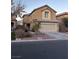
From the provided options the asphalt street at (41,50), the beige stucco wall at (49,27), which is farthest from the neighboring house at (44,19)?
the asphalt street at (41,50)

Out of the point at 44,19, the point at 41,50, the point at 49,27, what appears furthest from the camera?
the point at 41,50

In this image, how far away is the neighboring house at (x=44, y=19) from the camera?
4.50 meters

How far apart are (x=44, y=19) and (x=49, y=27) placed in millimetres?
250

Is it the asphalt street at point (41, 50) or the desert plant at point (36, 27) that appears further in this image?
the asphalt street at point (41, 50)

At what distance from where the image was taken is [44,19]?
4.65m

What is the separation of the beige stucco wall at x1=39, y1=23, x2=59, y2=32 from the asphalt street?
0.35m

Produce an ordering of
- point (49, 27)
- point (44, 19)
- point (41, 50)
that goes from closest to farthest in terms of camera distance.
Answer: point (49, 27), point (44, 19), point (41, 50)

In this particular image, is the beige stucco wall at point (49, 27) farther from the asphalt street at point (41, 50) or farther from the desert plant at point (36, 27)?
the asphalt street at point (41, 50)

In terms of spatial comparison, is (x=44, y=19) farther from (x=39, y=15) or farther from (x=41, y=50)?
(x=41, y=50)

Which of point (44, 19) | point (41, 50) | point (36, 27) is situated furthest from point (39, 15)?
point (41, 50)

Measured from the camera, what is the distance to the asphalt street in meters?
4.89

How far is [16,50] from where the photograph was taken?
196 inches
